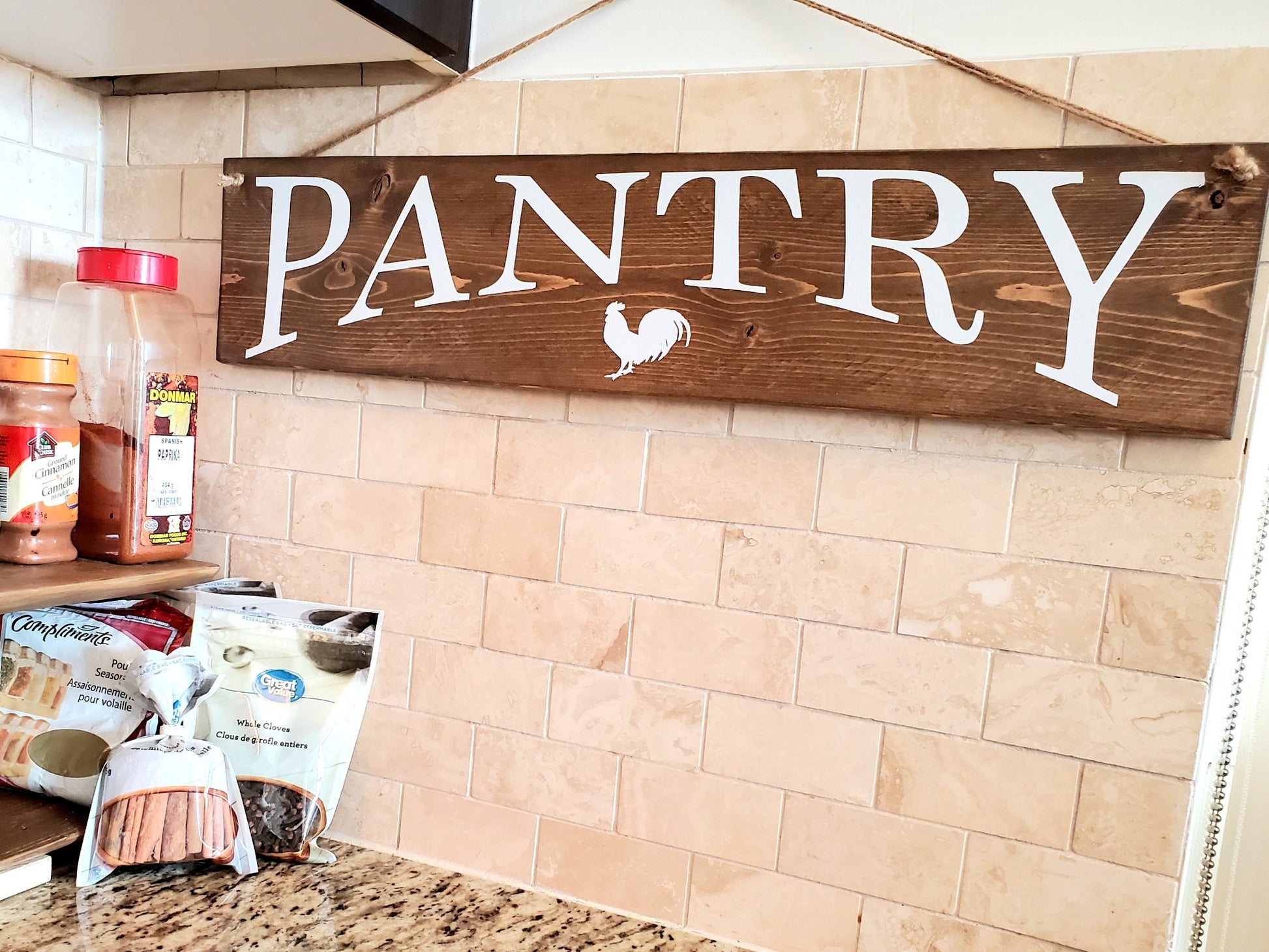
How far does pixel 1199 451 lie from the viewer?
784 millimetres

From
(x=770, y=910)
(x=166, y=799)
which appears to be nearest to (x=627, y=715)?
(x=770, y=910)

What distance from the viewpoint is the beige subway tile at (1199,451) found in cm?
77

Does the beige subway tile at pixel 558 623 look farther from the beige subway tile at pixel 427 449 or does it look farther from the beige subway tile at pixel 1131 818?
the beige subway tile at pixel 1131 818

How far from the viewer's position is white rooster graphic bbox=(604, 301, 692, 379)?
2.98 ft

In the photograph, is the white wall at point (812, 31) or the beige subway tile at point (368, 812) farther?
the beige subway tile at point (368, 812)

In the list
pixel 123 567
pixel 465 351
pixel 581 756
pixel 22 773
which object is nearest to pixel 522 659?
pixel 581 756

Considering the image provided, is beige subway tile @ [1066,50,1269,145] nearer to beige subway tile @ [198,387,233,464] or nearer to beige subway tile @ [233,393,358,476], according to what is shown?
beige subway tile @ [233,393,358,476]

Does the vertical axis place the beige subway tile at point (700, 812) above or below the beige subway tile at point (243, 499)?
below

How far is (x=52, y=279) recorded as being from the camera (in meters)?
1.14

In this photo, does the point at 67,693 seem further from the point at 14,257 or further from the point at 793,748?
the point at 793,748

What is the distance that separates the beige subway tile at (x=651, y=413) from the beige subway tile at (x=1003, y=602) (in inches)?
9.2

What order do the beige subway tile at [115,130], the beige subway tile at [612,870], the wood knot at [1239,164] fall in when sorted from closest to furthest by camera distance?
1. the wood knot at [1239,164]
2. the beige subway tile at [612,870]
3. the beige subway tile at [115,130]

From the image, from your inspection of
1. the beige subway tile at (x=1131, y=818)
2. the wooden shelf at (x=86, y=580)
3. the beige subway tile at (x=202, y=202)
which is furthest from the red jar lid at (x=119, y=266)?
the beige subway tile at (x=1131, y=818)

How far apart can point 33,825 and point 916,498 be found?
97 centimetres
